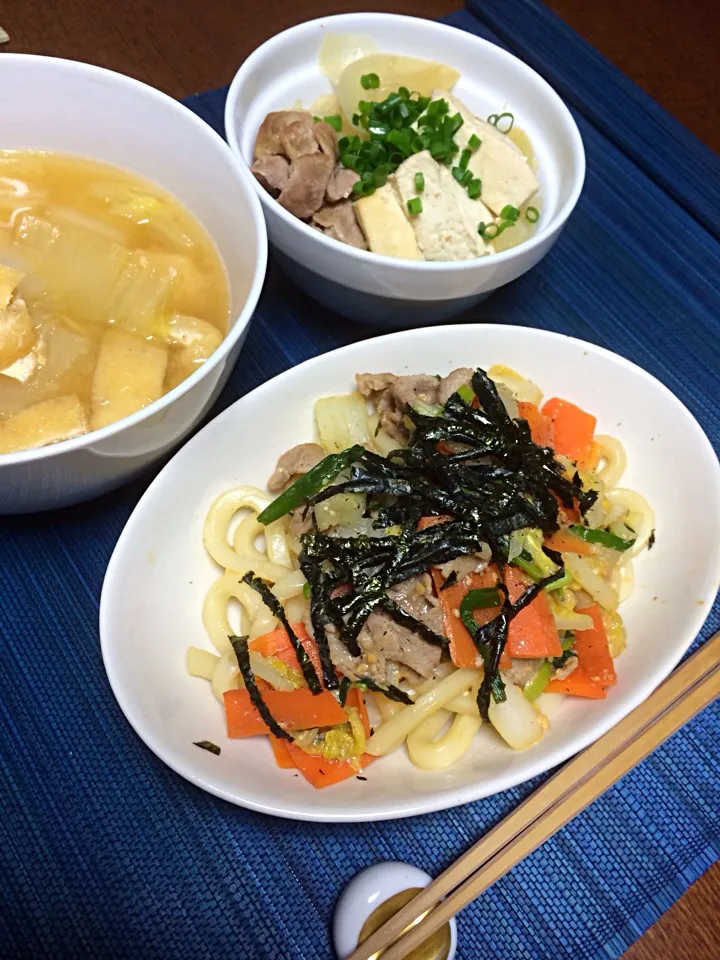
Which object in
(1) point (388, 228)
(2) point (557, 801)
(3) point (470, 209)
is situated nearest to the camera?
(2) point (557, 801)

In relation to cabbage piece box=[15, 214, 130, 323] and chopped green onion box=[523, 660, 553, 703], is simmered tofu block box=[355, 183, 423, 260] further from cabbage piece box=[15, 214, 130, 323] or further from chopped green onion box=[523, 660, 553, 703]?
chopped green onion box=[523, 660, 553, 703]

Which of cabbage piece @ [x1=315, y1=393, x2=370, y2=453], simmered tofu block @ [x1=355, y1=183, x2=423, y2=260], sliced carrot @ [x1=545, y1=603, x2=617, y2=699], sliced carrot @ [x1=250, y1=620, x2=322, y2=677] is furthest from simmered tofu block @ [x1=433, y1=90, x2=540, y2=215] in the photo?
sliced carrot @ [x1=250, y1=620, x2=322, y2=677]

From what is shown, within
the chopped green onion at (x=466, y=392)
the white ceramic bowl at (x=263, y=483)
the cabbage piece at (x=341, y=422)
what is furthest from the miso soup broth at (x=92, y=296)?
the chopped green onion at (x=466, y=392)

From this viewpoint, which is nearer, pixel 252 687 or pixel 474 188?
pixel 252 687

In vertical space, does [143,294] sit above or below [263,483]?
above

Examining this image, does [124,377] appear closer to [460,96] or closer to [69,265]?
[69,265]

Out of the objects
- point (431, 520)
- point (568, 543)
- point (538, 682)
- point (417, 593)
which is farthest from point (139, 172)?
point (538, 682)

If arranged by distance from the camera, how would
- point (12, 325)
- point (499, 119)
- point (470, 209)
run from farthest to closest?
point (499, 119)
point (470, 209)
point (12, 325)
